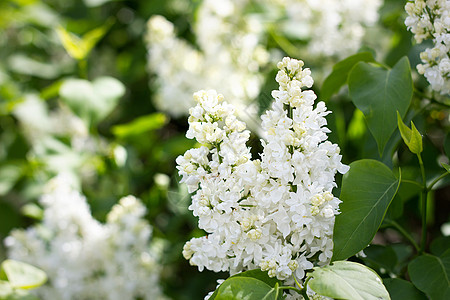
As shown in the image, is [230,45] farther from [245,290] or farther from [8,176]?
[245,290]

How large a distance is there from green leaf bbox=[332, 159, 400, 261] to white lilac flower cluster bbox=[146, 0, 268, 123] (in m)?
0.79

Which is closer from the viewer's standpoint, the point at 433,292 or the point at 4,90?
the point at 433,292

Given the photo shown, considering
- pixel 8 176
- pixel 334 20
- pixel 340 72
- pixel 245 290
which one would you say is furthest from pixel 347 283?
pixel 8 176

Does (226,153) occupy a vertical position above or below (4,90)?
above

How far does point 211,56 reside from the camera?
151 cm

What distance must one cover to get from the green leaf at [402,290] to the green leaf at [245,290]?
8.3 inches

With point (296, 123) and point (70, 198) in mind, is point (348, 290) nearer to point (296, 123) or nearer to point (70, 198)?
point (296, 123)

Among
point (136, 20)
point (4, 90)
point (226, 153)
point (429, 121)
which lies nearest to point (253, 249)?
point (226, 153)

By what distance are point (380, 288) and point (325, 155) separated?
0.55 feet

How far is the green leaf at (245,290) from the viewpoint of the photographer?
1.97 feet

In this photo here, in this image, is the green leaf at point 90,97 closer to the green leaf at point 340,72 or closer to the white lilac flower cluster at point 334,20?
the white lilac flower cluster at point 334,20

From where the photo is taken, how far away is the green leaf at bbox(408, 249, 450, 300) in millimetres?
697

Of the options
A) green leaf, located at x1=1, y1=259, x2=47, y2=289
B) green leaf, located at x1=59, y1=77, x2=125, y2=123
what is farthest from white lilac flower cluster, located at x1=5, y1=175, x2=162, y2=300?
green leaf, located at x1=59, y1=77, x2=125, y2=123

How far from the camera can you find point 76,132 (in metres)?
1.72
